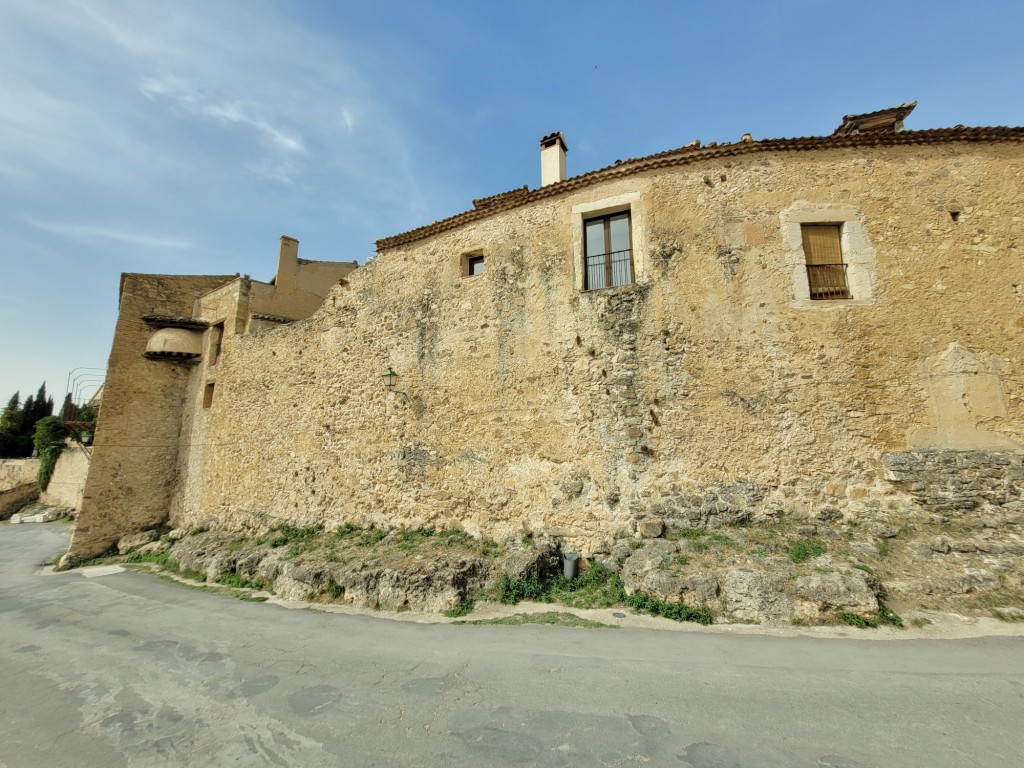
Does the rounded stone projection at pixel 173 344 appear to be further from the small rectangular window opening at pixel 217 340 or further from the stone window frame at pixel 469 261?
the stone window frame at pixel 469 261

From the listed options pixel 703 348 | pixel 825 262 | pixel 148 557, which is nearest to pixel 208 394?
pixel 148 557

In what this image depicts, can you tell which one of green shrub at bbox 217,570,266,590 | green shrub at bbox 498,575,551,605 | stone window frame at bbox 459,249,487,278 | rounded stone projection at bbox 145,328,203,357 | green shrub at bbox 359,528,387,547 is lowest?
green shrub at bbox 217,570,266,590

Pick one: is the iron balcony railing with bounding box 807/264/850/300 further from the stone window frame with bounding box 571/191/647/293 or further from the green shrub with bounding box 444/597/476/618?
the green shrub with bounding box 444/597/476/618

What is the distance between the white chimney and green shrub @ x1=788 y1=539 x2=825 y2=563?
9.72 meters

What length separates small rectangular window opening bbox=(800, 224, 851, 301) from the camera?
880 centimetres

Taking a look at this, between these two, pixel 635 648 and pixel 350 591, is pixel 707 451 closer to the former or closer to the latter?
pixel 635 648

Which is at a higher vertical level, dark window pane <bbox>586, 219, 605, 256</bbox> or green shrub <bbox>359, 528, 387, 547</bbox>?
dark window pane <bbox>586, 219, 605, 256</bbox>

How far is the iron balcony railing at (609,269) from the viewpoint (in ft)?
32.2

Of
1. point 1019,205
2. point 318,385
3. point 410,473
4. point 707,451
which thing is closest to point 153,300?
point 318,385

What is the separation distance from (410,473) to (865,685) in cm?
880

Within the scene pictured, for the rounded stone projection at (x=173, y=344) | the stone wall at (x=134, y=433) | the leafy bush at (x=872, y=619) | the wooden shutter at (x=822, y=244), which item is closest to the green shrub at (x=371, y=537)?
the leafy bush at (x=872, y=619)

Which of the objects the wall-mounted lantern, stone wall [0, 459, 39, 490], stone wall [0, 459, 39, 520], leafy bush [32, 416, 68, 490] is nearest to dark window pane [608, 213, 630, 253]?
the wall-mounted lantern

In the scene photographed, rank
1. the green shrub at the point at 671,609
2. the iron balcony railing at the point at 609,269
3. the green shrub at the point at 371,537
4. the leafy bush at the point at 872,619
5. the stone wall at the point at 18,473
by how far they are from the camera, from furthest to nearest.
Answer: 1. the stone wall at the point at 18,473
2. the green shrub at the point at 371,537
3. the iron balcony railing at the point at 609,269
4. the green shrub at the point at 671,609
5. the leafy bush at the point at 872,619

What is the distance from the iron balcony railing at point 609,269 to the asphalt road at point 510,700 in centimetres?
663
